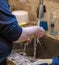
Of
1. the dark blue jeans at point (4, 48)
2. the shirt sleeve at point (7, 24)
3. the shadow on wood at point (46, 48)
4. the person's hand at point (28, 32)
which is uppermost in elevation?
the shirt sleeve at point (7, 24)

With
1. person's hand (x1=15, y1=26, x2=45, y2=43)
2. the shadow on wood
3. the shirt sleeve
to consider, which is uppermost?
the shirt sleeve

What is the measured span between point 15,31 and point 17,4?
138 centimetres

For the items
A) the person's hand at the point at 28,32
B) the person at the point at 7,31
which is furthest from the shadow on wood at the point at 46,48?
the person at the point at 7,31

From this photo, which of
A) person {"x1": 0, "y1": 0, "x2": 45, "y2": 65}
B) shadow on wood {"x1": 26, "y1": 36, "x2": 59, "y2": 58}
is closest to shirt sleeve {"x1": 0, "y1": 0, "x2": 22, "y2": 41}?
person {"x1": 0, "y1": 0, "x2": 45, "y2": 65}

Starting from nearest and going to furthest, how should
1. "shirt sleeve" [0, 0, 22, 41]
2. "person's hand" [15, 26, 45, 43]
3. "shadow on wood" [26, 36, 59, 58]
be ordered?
"shirt sleeve" [0, 0, 22, 41] < "person's hand" [15, 26, 45, 43] < "shadow on wood" [26, 36, 59, 58]

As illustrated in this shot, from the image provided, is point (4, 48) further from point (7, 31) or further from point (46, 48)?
point (46, 48)

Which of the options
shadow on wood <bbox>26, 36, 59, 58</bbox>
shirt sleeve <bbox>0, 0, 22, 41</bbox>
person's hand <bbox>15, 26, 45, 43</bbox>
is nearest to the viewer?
shirt sleeve <bbox>0, 0, 22, 41</bbox>

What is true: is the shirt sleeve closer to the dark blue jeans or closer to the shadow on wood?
the dark blue jeans

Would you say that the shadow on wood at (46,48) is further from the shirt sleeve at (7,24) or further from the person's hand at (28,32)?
the shirt sleeve at (7,24)

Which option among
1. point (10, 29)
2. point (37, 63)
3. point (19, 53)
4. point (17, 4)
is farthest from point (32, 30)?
point (17, 4)

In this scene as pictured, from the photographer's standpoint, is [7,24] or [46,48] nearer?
[7,24]

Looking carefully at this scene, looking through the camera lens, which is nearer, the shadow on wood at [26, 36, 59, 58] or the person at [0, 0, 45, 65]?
the person at [0, 0, 45, 65]

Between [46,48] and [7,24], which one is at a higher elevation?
[7,24]

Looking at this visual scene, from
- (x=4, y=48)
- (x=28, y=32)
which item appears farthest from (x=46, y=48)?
(x=4, y=48)
